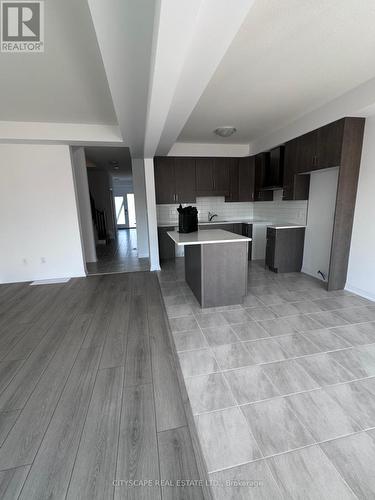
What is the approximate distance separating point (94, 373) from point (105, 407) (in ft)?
1.28

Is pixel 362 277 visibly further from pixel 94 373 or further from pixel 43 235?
pixel 43 235

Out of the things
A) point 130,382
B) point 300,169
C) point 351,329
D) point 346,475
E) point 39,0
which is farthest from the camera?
point 300,169

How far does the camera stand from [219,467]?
1168mm

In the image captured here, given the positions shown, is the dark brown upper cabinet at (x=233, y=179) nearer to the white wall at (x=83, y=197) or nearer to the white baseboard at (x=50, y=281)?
the white wall at (x=83, y=197)

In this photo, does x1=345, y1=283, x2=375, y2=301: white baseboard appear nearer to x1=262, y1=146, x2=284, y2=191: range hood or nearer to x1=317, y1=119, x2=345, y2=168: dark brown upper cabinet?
x1=317, y1=119, x2=345, y2=168: dark brown upper cabinet

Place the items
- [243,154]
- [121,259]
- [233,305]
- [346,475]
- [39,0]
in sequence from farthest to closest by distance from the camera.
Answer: [121,259], [243,154], [233,305], [39,0], [346,475]

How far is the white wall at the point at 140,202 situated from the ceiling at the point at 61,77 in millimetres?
2031

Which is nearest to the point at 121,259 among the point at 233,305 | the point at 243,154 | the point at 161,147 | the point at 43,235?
the point at 43,235

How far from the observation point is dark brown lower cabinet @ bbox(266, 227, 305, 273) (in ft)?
13.5

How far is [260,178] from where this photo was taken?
5055 millimetres

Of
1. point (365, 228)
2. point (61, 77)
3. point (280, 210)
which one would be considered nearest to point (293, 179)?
point (280, 210)

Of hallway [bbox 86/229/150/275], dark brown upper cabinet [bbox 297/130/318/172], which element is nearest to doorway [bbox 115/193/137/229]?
hallway [bbox 86/229/150/275]

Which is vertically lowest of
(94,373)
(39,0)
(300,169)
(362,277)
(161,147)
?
(94,373)

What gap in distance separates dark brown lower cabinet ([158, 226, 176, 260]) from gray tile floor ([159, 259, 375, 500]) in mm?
2426
